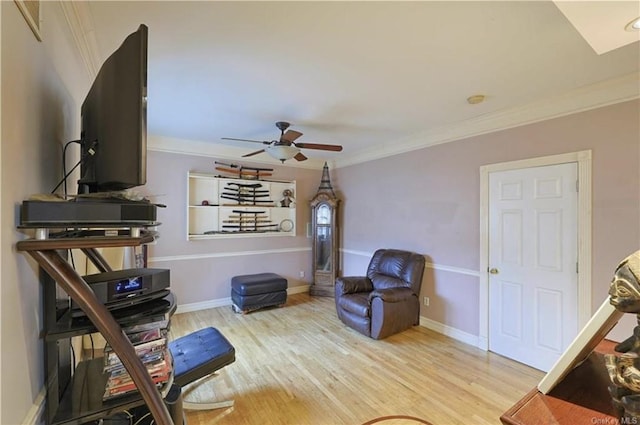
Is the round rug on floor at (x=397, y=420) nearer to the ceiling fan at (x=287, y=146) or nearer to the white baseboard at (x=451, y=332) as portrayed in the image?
the white baseboard at (x=451, y=332)

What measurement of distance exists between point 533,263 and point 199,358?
10.6 feet

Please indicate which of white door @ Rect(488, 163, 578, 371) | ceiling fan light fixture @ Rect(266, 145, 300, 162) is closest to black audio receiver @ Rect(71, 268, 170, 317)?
ceiling fan light fixture @ Rect(266, 145, 300, 162)

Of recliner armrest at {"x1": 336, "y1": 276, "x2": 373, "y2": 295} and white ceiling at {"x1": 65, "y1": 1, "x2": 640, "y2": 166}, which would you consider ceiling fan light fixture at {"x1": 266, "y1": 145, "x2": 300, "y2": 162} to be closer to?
white ceiling at {"x1": 65, "y1": 1, "x2": 640, "y2": 166}

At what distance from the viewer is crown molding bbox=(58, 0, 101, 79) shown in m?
1.46

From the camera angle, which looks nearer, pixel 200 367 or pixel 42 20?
pixel 42 20

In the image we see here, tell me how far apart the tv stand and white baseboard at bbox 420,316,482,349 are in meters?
3.34

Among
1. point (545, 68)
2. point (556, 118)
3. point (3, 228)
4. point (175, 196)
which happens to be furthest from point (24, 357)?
point (556, 118)

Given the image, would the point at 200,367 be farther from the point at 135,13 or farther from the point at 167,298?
the point at 135,13

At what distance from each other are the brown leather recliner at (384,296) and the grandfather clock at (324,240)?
109 cm

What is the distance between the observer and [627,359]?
67 centimetres

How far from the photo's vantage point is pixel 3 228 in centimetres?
80

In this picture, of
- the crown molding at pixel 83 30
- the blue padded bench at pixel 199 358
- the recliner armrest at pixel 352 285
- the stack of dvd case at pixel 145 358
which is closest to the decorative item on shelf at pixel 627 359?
the stack of dvd case at pixel 145 358

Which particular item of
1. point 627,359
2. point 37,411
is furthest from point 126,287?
point 627,359

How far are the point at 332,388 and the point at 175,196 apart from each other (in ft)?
11.2
